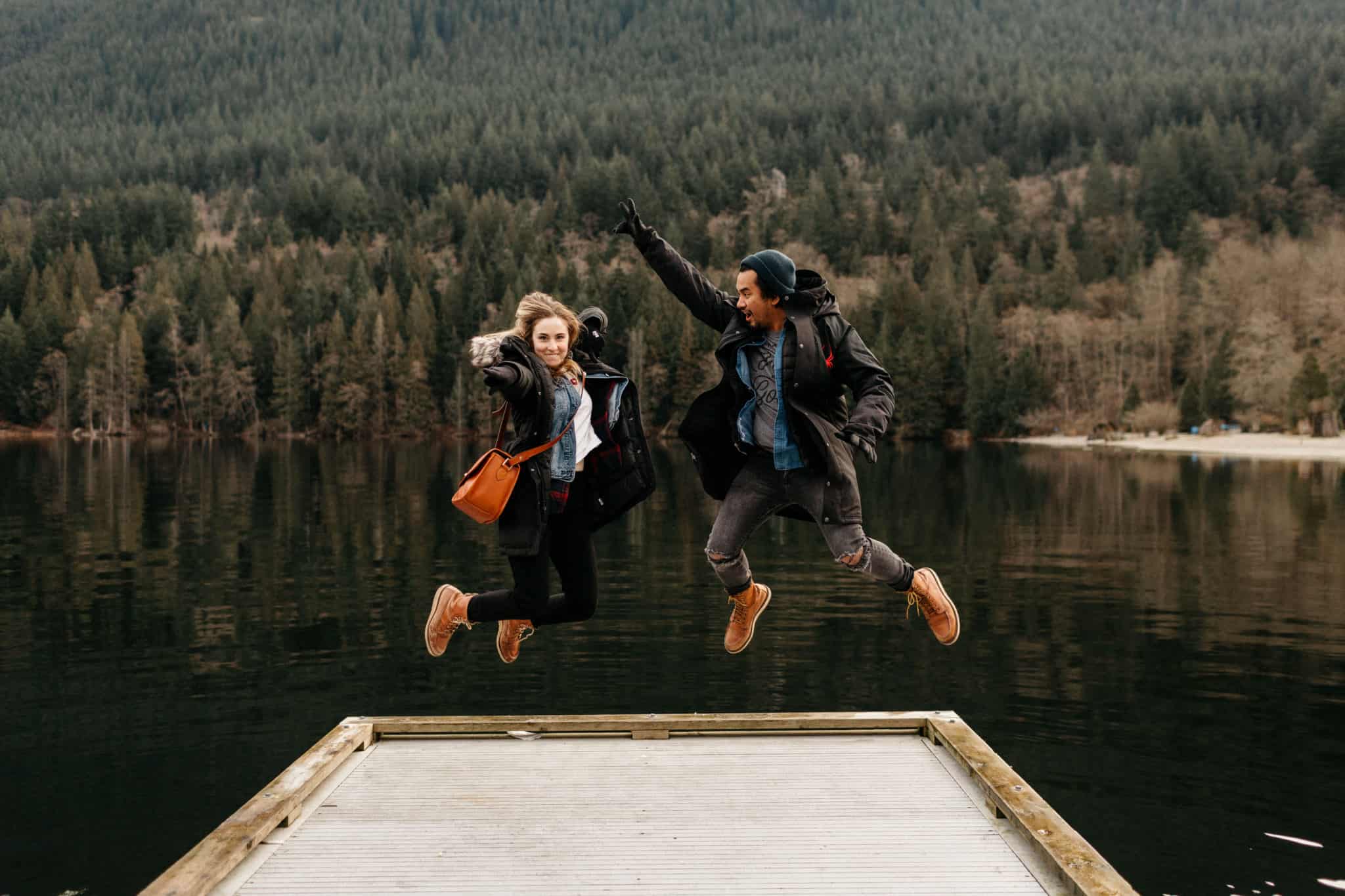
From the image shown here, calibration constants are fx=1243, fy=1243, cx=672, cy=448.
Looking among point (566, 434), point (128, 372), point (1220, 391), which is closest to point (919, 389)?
point (1220, 391)

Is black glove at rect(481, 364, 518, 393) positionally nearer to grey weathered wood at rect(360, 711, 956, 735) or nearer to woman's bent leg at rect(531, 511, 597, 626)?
woman's bent leg at rect(531, 511, 597, 626)

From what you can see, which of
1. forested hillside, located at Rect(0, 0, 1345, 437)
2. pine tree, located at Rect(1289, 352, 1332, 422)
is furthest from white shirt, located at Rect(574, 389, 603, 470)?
forested hillside, located at Rect(0, 0, 1345, 437)

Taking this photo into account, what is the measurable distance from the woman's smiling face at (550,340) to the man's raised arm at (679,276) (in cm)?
64

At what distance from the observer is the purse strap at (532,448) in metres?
6.98

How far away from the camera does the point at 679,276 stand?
7.30m

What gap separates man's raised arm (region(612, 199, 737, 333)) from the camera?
23.6 ft

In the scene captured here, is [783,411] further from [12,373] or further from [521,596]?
[12,373]

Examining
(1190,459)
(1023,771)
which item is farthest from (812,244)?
(1023,771)

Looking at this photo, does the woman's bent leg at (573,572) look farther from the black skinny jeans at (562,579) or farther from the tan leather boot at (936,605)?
the tan leather boot at (936,605)

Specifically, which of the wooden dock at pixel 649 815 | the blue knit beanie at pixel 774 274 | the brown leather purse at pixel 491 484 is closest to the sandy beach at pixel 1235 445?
the wooden dock at pixel 649 815

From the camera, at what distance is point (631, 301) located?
459 ft

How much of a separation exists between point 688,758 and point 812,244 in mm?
176669

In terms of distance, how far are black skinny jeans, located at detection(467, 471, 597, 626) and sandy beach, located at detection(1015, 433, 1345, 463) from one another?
69486 mm

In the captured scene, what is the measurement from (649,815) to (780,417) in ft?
7.92
